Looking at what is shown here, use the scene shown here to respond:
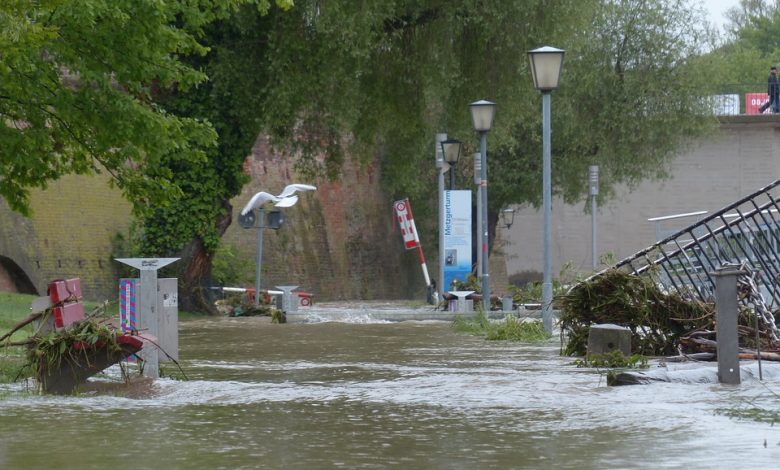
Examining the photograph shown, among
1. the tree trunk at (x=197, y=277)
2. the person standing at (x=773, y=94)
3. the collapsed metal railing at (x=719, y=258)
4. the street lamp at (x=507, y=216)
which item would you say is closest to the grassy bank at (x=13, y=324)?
the tree trunk at (x=197, y=277)

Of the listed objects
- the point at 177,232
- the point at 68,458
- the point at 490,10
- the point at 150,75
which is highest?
the point at 490,10

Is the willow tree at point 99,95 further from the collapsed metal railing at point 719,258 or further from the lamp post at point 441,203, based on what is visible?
the lamp post at point 441,203

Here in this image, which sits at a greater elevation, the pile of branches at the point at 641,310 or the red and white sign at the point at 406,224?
the red and white sign at the point at 406,224

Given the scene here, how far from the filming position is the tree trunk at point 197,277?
28.8 m

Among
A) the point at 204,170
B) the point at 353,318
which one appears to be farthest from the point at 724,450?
the point at 204,170

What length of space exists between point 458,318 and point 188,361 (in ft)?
28.0

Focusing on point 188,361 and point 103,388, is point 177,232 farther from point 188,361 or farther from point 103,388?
point 103,388

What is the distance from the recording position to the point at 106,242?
3488 centimetres

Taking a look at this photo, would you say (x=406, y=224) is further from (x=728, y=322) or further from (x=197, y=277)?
(x=728, y=322)

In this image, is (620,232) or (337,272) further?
(620,232)

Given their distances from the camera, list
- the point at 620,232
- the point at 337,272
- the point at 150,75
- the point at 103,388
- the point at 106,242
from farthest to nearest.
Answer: the point at 620,232 < the point at 337,272 < the point at 106,242 < the point at 150,75 < the point at 103,388

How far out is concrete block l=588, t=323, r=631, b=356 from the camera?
13.6 meters

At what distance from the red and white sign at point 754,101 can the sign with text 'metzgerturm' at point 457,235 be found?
29377mm

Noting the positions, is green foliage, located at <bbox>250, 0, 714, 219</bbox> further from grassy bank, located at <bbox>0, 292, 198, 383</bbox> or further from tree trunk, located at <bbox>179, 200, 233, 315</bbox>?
grassy bank, located at <bbox>0, 292, 198, 383</bbox>
